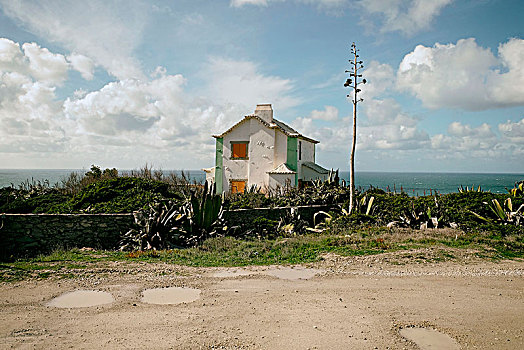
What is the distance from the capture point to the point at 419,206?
15.3m

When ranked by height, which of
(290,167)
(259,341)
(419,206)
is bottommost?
(259,341)

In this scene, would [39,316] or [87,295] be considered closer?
[39,316]

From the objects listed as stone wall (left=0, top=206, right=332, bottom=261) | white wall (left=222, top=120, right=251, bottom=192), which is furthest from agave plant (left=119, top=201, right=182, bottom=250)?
white wall (left=222, top=120, right=251, bottom=192)

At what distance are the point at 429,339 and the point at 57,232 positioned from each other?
1049cm

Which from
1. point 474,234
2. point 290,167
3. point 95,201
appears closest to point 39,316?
point 95,201

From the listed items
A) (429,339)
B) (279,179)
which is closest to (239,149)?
(279,179)

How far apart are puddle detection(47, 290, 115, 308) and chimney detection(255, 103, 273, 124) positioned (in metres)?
19.1

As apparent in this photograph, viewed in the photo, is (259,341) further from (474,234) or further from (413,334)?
(474,234)

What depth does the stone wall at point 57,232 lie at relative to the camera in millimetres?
10641

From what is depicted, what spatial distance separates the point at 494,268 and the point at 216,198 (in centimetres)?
831

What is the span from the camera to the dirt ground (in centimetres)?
497

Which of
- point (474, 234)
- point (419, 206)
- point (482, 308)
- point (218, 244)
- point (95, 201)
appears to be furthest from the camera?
point (419, 206)

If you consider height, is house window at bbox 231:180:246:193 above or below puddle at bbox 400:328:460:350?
above

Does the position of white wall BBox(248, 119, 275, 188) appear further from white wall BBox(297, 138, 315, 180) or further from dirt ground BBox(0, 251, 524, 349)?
dirt ground BBox(0, 251, 524, 349)
